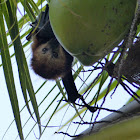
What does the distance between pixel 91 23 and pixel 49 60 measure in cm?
38

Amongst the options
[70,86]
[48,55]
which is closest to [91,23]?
[48,55]

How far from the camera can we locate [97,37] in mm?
408

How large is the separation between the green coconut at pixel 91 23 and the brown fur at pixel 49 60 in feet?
1.02

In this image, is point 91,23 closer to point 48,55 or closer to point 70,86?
point 48,55

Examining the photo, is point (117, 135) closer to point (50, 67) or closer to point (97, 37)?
point (97, 37)

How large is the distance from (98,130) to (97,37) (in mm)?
132

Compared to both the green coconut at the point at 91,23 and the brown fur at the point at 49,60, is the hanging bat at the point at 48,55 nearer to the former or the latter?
the brown fur at the point at 49,60

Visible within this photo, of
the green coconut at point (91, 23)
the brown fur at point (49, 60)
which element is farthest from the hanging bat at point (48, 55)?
the green coconut at point (91, 23)

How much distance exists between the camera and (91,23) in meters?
0.40

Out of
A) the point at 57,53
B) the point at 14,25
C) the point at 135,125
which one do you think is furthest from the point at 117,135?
the point at 57,53

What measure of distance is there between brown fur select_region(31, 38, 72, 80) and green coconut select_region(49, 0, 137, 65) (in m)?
0.31

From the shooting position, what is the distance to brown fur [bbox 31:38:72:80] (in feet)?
2.45

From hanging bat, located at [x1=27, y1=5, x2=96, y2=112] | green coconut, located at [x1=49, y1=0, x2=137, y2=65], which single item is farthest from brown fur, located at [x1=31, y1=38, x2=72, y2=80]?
green coconut, located at [x1=49, y1=0, x2=137, y2=65]

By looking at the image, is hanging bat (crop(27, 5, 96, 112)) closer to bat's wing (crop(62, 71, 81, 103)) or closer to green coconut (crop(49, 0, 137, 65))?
bat's wing (crop(62, 71, 81, 103))
